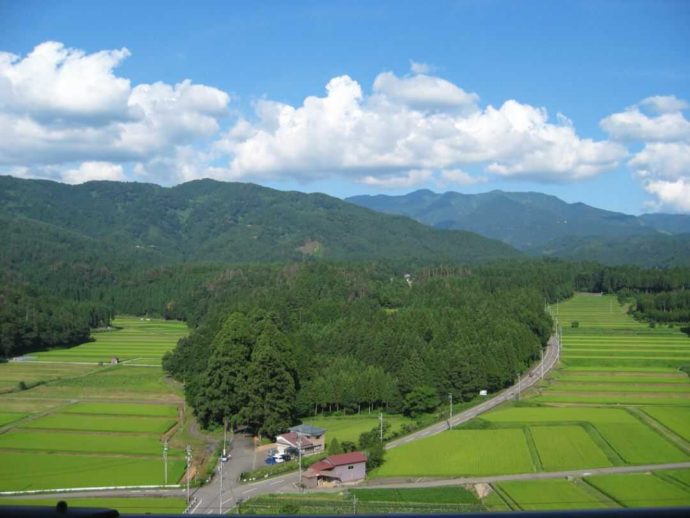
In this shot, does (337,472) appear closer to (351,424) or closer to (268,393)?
(268,393)

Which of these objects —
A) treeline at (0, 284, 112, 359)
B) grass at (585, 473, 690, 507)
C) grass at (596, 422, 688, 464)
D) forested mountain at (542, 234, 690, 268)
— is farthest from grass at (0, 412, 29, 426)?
forested mountain at (542, 234, 690, 268)

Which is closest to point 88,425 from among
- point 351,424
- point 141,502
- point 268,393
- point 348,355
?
point 268,393

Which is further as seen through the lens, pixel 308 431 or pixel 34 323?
pixel 34 323

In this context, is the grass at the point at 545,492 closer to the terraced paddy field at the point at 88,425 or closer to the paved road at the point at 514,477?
the paved road at the point at 514,477

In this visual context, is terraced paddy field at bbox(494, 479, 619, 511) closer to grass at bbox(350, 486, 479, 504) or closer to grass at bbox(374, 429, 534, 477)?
grass at bbox(350, 486, 479, 504)

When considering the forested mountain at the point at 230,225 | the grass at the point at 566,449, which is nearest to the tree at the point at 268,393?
the grass at the point at 566,449

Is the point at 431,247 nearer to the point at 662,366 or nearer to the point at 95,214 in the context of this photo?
the point at 95,214
